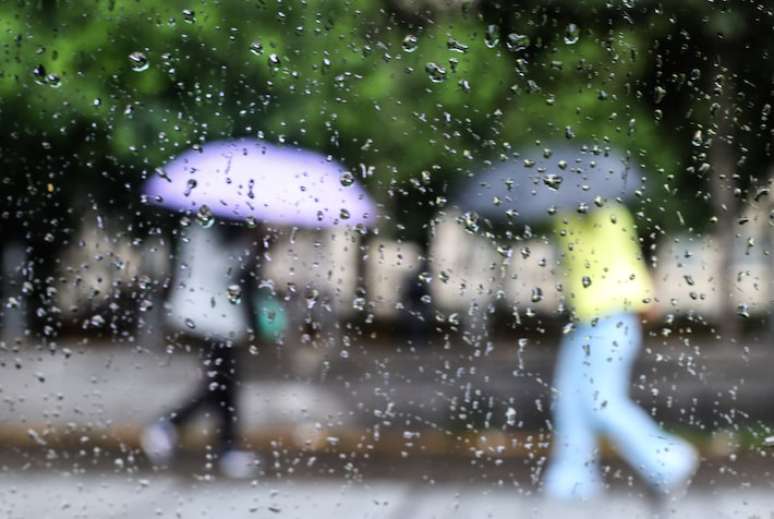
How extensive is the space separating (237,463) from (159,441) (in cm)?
15

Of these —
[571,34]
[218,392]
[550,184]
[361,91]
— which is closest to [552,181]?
[550,184]

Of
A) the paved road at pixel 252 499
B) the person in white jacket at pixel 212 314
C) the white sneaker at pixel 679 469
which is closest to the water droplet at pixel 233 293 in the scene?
the person in white jacket at pixel 212 314

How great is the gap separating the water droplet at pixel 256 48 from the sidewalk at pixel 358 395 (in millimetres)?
558

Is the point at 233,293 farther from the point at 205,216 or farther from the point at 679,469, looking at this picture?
the point at 679,469

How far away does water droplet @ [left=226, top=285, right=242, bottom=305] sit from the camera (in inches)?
70.1

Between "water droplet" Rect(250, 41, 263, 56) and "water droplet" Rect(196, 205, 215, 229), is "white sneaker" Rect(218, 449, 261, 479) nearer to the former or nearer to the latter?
"water droplet" Rect(196, 205, 215, 229)

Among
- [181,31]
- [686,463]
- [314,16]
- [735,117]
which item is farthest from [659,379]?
[181,31]

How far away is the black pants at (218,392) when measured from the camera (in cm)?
179

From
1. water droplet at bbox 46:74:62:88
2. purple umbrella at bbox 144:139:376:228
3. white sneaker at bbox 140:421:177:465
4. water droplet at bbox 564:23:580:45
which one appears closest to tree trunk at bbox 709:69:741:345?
water droplet at bbox 564:23:580:45

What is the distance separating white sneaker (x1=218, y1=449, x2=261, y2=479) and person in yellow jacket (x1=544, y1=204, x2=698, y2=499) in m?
0.56

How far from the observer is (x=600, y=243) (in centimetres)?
183

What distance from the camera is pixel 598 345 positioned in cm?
185

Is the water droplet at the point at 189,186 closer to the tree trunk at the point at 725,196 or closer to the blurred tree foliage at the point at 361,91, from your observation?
the blurred tree foliage at the point at 361,91

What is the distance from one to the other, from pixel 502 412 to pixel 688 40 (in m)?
0.81
